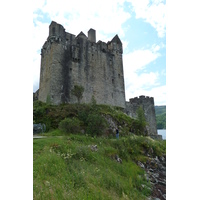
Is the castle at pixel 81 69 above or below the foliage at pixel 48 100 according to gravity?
above

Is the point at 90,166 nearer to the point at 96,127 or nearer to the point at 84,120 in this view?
the point at 96,127

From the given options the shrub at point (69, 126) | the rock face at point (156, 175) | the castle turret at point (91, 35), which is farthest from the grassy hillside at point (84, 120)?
the castle turret at point (91, 35)

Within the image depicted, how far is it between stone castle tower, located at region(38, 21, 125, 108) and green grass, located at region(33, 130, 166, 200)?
13.9 meters

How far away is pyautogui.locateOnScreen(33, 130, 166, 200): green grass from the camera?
4680 mm

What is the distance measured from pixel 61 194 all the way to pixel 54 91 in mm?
17698

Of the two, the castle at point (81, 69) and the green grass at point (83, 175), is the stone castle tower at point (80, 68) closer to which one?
the castle at point (81, 69)

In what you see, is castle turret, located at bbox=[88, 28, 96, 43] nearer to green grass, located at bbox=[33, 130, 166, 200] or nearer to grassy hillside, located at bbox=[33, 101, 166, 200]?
grassy hillside, located at bbox=[33, 101, 166, 200]

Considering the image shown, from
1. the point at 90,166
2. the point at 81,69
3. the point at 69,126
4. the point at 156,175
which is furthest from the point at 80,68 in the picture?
the point at 90,166

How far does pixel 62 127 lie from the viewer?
1284cm

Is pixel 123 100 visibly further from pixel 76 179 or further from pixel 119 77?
pixel 76 179

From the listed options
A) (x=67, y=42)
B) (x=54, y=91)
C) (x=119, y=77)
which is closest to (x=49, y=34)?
(x=67, y=42)

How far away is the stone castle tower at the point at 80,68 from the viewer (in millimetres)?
21969

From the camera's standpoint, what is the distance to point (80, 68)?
79.5 feet

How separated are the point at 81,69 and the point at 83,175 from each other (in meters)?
19.9
